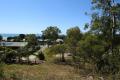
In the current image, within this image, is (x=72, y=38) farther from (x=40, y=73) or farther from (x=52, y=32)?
(x=52, y=32)

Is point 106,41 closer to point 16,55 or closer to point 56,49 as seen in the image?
point 56,49

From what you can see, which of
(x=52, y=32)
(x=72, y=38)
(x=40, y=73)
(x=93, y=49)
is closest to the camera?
(x=40, y=73)

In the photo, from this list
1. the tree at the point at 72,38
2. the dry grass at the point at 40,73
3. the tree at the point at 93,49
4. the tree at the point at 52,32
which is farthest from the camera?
the tree at the point at 52,32

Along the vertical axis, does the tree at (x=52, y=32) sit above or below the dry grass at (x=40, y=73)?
above

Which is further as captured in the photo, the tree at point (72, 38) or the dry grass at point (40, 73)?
the tree at point (72, 38)

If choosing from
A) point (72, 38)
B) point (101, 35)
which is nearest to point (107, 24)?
point (101, 35)

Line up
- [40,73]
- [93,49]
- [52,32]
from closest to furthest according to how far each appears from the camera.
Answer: [40,73] < [93,49] < [52,32]

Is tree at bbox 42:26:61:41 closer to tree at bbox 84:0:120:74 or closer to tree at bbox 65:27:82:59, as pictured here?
tree at bbox 65:27:82:59

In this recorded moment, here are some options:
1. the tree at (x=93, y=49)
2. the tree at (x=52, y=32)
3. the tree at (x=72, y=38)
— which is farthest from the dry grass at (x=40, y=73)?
the tree at (x=52, y=32)

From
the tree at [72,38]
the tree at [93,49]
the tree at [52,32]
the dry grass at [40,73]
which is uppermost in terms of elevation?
the tree at [52,32]

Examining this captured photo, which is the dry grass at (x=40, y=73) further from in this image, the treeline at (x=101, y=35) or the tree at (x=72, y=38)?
the tree at (x=72, y=38)

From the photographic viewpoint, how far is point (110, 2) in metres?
25.0

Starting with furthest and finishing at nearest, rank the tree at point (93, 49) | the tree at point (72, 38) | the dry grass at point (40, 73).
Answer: the tree at point (72, 38)
the tree at point (93, 49)
the dry grass at point (40, 73)

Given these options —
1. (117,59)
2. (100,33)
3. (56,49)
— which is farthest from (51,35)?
(117,59)
